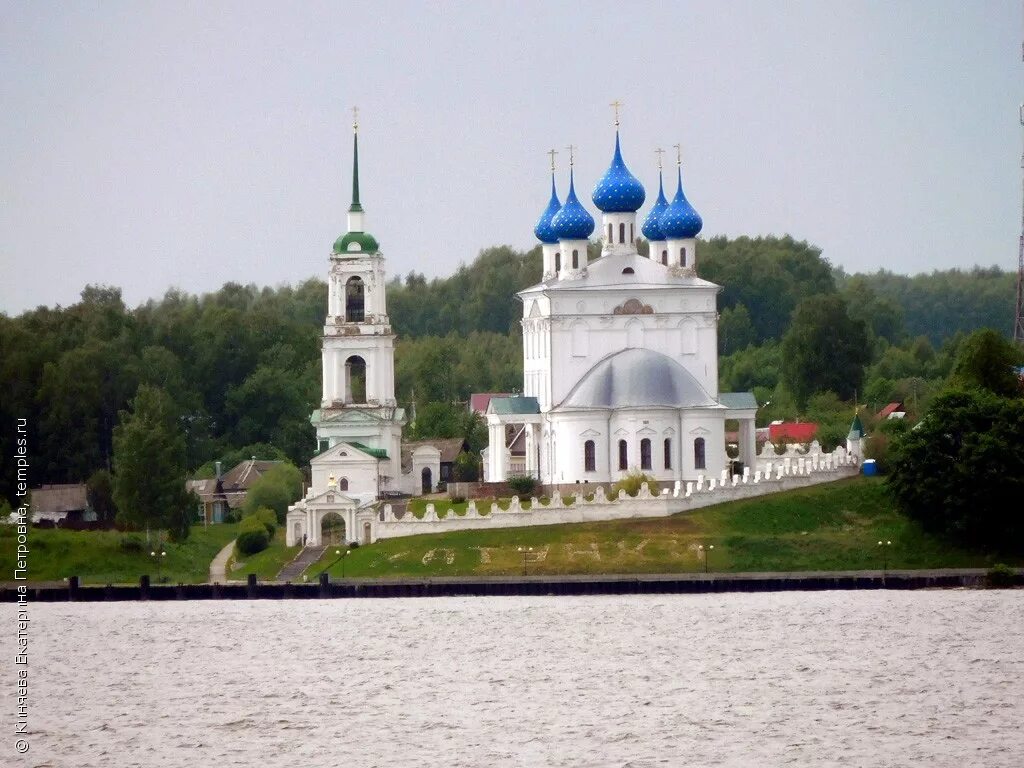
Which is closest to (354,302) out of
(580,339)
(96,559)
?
(580,339)

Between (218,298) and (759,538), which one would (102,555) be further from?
(218,298)

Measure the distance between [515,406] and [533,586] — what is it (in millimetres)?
16598

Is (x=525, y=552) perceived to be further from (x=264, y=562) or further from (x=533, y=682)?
(x=533, y=682)

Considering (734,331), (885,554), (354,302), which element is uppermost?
(734,331)

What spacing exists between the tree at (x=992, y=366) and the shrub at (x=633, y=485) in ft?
30.8

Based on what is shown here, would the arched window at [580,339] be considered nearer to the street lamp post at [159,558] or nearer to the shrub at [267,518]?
the shrub at [267,518]

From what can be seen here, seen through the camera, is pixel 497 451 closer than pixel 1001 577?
No

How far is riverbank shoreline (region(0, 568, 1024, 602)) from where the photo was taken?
7838cm

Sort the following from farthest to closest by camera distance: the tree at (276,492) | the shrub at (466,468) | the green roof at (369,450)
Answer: the shrub at (466,468)
the tree at (276,492)
the green roof at (369,450)

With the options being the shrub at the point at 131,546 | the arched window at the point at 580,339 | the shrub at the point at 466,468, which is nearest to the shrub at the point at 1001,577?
the arched window at the point at 580,339

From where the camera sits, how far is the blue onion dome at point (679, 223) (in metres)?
96.5

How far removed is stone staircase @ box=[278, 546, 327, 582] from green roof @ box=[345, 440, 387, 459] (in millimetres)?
7185

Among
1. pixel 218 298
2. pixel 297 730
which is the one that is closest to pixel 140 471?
pixel 297 730

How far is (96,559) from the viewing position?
85.8 metres
